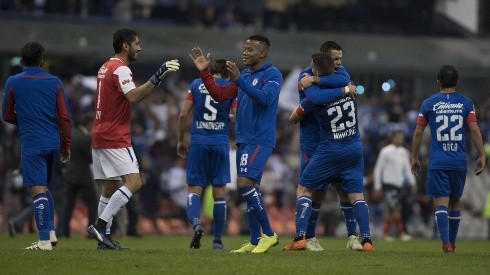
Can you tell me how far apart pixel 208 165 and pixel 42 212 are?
3.47 metres

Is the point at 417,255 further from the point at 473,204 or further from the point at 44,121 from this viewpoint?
the point at 473,204

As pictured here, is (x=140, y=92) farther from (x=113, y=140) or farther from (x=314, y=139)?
(x=314, y=139)

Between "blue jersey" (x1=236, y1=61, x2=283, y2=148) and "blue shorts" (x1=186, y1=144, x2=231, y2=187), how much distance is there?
7.52 feet

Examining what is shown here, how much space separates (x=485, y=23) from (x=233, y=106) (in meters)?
27.6

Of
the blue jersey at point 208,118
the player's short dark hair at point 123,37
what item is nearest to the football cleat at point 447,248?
the blue jersey at point 208,118

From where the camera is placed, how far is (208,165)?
18219mm

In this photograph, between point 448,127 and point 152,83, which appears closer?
point 152,83

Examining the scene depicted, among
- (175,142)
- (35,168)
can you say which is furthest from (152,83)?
(175,142)

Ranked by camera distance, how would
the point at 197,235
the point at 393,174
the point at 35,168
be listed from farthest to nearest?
1. the point at 393,174
2. the point at 197,235
3. the point at 35,168

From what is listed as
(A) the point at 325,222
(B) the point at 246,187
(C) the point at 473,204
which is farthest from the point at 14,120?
(C) the point at 473,204

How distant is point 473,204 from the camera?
3259cm

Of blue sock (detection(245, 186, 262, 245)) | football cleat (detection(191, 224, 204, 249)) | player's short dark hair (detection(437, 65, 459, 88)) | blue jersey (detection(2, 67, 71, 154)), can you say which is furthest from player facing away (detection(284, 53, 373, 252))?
blue jersey (detection(2, 67, 71, 154))

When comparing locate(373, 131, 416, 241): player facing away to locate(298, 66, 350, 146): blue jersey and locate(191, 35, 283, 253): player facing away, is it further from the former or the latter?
locate(191, 35, 283, 253): player facing away

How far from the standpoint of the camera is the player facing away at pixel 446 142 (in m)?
16.8
